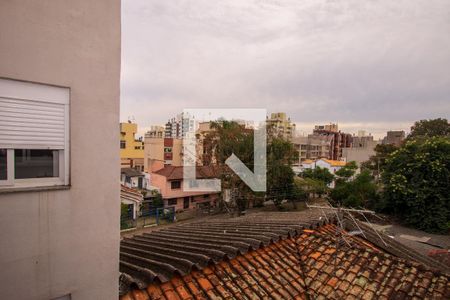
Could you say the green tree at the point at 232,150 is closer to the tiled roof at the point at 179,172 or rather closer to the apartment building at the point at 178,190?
the tiled roof at the point at 179,172

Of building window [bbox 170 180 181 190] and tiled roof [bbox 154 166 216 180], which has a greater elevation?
tiled roof [bbox 154 166 216 180]

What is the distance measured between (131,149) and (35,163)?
35416 mm

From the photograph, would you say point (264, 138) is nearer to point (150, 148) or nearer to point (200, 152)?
point (200, 152)

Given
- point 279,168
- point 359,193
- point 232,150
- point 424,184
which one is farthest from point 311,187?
point 232,150

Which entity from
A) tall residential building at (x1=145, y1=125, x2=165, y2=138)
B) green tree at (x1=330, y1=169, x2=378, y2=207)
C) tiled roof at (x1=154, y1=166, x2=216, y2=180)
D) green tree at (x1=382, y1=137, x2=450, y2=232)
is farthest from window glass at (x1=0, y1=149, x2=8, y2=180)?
tall residential building at (x1=145, y1=125, x2=165, y2=138)

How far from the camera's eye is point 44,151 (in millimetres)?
1977

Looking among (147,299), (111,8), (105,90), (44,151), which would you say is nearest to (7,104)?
(44,151)

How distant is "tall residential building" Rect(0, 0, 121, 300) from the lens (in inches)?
71.9

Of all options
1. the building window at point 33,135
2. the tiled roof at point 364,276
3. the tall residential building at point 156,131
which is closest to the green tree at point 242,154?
the tiled roof at point 364,276

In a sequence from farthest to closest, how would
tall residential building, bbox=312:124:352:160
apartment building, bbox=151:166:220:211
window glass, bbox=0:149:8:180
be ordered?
tall residential building, bbox=312:124:352:160 → apartment building, bbox=151:166:220:211 → window glass, bbox=0:149:8:180

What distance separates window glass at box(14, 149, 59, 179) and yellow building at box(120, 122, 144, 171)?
3350cm

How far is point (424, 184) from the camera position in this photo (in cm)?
2086

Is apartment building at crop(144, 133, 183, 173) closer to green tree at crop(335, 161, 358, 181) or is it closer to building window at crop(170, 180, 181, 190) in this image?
building window at crop(170, 180, 181, 190)

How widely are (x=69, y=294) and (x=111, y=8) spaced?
7.56ft
